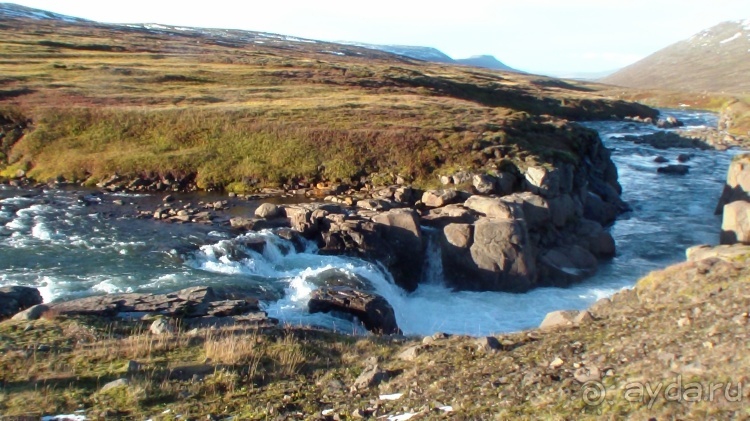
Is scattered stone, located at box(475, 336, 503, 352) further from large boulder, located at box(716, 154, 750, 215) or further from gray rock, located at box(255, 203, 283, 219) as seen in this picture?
large boulder, located at box(716, 154, 750, 215)

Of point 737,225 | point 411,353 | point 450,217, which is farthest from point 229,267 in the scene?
point 737,225

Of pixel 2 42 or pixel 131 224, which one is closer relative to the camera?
pixel 131 224

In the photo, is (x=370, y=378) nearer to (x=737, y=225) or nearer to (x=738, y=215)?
(x=737, y=225)

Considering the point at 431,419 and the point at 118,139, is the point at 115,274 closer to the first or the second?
the point at 431,419

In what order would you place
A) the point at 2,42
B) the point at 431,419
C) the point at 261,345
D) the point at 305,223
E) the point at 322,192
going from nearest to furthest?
the point at 431,419, the point at 261,345, the point at 305,223, the point at 322,192, the point at 2,42

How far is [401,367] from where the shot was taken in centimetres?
1230

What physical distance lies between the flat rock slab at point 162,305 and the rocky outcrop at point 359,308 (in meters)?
2.81

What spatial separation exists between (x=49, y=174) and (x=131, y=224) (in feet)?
40.6

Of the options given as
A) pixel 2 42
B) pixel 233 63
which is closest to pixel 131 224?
pixel 233 63

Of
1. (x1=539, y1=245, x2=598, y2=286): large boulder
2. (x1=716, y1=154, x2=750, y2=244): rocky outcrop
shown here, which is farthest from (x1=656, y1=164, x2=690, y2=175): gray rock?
(x1=539, y1=245, x2=598, y2=286): large boulder

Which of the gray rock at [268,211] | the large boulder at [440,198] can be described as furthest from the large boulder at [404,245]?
the gray rock at [268,211]

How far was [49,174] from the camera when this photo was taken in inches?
1553

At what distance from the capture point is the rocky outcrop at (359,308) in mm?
21156

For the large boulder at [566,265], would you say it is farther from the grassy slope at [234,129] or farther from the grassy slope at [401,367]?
the grassy slope at [401,367]
